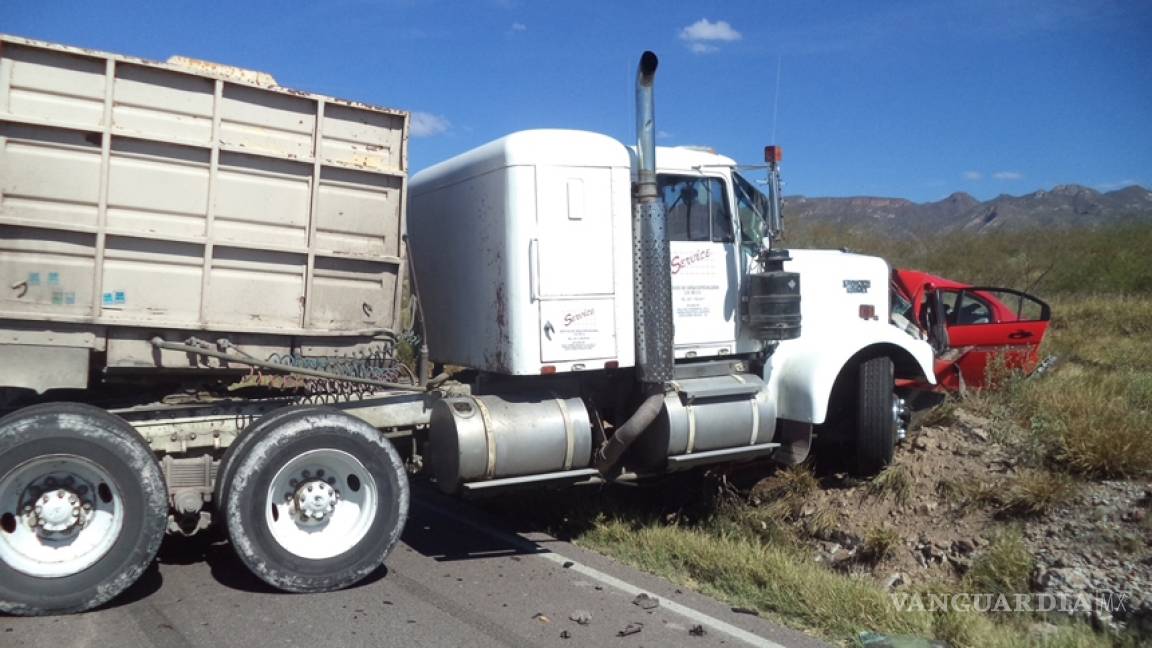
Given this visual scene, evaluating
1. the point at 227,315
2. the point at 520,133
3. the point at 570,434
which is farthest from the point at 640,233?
the point at 227,315

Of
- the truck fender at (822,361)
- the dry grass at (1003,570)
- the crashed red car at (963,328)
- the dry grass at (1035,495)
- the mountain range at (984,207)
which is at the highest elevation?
the mountain range at (984,207)

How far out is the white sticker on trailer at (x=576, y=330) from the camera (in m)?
6.64

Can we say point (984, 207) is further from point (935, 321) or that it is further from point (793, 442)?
point (793, 442)

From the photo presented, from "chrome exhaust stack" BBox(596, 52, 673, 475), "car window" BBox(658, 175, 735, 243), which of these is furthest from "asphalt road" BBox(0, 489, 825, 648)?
"car window" BBox(658, 175, 735, 243)

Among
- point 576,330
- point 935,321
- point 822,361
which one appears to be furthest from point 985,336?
point 576,330

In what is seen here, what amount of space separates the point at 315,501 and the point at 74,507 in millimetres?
1350

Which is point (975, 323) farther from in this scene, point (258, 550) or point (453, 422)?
point (258, 550)

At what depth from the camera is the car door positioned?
375 inches

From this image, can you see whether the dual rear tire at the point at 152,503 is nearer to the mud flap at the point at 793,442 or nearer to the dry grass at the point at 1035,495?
the mud flap at the point at 793,442

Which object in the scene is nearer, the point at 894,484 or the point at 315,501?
the point at 315,501

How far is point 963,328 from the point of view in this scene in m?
9.99

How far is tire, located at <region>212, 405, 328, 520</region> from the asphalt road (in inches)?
22.5

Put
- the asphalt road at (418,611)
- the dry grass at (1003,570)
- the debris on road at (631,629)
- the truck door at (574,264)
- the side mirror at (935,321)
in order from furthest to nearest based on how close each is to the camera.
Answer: the side mirror at (935,321) → the truck door at (574,264) → the dry grass at (1003,570) → the debris on road at (631,629) → the asphalt road at (418,611)

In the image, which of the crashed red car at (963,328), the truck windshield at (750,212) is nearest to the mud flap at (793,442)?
the truck windshield at (750,212)
